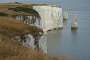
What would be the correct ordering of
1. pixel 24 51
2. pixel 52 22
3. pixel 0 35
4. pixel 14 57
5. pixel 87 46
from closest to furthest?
pixel 14 57, pixel 24 51, pixel 0 35, pixel 87 46, pixel 52 22

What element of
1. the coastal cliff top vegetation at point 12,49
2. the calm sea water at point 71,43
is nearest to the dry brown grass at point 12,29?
the coastal cliff top vegetation at point 12,49

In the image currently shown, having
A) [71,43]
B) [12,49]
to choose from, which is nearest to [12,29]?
[12,49]

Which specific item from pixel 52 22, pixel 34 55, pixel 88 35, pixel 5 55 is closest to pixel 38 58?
pixel 34 55

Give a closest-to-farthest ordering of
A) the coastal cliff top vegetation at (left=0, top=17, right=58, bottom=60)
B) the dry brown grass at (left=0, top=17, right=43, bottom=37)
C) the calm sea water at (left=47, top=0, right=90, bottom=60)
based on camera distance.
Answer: the coastal cliff top vegetation at (left=0, top=17, right=58, bottom=60), the dry brown grass at (left=0, top=17, right=43, bottom=37), the calm sea water at (left=47, top=0, right=90, bottom=60)

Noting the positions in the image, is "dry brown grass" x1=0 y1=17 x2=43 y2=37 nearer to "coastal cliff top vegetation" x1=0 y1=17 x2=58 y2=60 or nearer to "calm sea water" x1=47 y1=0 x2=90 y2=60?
"coastal cliff top vegetation" x1=0 y1=17 x2=58 y2=60

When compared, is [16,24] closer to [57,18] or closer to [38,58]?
[38,58]

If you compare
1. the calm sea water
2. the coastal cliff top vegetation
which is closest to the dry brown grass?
the coastal cliff top vegetation

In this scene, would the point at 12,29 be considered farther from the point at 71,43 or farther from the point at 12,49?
the point at 71,43

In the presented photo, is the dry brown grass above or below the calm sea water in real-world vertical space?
above

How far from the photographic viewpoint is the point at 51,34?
5219 centimetres

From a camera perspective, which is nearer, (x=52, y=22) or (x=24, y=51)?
(x=24, y=51)

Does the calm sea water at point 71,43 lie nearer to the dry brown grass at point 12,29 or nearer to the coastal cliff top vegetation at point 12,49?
the dry brown grass at point 12,29

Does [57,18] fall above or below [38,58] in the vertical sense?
below

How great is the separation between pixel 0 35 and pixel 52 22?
44.6 m
